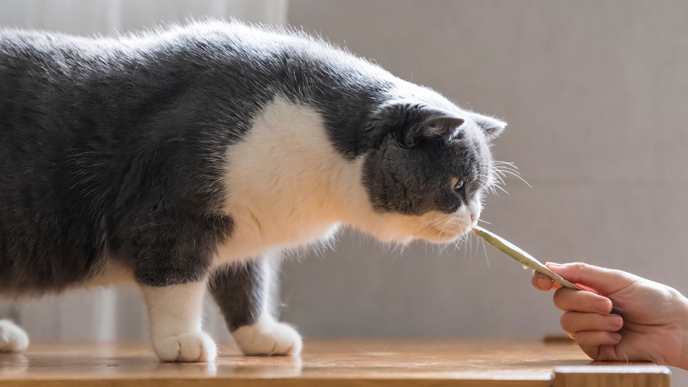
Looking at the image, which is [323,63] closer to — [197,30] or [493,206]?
[197,30]

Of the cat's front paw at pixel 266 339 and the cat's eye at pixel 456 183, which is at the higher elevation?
the cat's eye at pixel 456 183

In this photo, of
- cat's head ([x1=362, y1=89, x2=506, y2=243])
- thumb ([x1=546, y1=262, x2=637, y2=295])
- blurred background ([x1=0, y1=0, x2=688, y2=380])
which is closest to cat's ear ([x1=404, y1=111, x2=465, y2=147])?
cat's head ([x1=362, y1=89, x2=506, y2=243])

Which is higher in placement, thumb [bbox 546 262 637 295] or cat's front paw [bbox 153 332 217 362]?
thumb [bbox 546 262 637 295]

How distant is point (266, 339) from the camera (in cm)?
134

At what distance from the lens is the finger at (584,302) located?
1.09 metres

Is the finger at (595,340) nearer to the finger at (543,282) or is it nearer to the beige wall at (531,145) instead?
the finger at (543,282)

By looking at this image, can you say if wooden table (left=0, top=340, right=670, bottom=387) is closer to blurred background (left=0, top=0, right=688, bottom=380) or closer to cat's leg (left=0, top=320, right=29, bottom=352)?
cat's leg (left=0, top=320, right=29, bottom=352)

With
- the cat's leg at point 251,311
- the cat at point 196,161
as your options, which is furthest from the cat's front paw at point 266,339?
the cat at point 196,161

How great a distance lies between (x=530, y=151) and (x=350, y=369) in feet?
3.83

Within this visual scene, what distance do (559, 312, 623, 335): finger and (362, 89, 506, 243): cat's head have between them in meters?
0.25

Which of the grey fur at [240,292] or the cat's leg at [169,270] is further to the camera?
the grey fur at [240,292]

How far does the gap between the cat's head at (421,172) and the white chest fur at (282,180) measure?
0.05 meters

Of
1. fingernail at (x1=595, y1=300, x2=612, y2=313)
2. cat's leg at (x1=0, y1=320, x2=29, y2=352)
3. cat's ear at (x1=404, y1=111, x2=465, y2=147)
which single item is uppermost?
cat's ear at (x1=404, y1=111, x2=465, y2=147)

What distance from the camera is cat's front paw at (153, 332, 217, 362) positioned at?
3.61 feet
